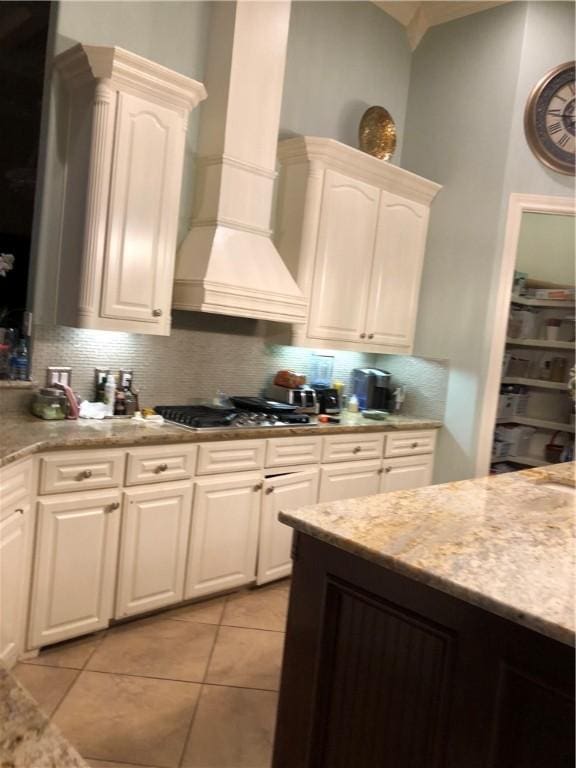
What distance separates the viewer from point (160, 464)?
8.91ft

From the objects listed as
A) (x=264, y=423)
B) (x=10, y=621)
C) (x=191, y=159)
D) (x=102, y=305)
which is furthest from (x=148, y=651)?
(x=191, y=159)

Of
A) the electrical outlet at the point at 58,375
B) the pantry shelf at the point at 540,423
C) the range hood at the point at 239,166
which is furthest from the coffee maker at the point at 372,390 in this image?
the electrical outlet at the point at 58,375

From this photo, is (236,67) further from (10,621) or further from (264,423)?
(10,621)

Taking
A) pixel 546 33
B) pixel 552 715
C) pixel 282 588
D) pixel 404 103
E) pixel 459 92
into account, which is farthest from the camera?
pixel 404 103

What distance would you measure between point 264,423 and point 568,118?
2.73 m

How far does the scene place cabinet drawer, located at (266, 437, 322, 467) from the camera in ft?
10.4

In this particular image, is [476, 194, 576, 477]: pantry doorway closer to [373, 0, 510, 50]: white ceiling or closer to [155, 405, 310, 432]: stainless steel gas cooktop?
[373, 0, 510, 50]: white ceiling

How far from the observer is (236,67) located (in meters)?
3.17

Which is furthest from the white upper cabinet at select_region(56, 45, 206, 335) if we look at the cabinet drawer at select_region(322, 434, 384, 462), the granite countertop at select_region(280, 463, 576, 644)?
the granite countertop at select_region(280, 463, 576, 644)

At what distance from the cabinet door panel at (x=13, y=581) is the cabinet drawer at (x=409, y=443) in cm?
222

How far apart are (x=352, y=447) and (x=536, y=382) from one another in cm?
194

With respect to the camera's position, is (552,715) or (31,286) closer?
(552,715)

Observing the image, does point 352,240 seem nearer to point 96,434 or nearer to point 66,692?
point 96,434

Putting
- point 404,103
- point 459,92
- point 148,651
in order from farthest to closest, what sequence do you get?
1. point 404,103
2. point 459,92
3. point 148,651
